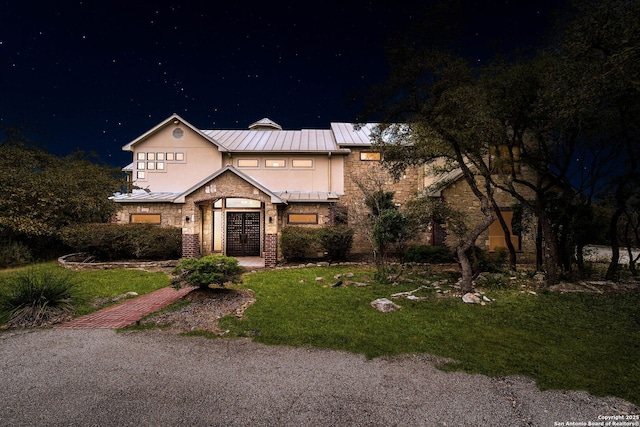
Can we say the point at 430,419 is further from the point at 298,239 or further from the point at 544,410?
the point at 298,239

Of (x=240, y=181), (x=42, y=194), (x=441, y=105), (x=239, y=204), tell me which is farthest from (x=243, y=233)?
(x=441, y=105)

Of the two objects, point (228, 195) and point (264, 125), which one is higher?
point (264, 125)

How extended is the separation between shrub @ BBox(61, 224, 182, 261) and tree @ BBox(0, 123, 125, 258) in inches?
43.3

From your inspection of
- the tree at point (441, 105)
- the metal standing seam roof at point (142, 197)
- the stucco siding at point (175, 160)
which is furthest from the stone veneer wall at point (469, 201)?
the metal standing seam roof at point (142, 197)

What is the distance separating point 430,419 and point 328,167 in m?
16.7

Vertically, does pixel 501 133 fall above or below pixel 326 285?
above

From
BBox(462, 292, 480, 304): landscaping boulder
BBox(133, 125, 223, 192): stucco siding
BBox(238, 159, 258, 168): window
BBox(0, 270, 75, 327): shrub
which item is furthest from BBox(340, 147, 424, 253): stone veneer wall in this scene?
BBox(0, 270, 75, 327): shrub

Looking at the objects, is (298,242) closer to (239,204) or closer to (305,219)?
(305,219)

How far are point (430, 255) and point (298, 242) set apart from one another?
6731 millimetres

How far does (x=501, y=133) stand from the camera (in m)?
9.61

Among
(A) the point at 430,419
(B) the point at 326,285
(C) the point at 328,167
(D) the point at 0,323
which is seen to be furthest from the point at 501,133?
(D) the point at 0,323

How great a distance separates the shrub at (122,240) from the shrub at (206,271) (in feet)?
24.0

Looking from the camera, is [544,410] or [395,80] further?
[395,80]

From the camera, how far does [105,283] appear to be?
10211 mm
